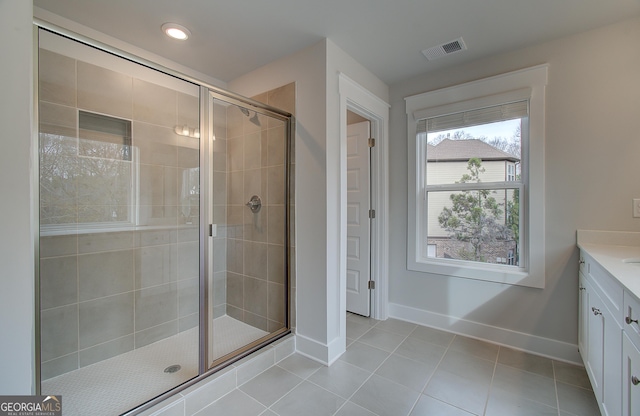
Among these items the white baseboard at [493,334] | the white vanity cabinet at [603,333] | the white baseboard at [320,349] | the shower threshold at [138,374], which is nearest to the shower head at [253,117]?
the shower threshold at [138,374]

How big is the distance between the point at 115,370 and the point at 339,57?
2932 mm

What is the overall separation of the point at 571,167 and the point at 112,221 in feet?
11.7

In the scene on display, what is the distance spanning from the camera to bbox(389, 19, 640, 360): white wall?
6.28 ft

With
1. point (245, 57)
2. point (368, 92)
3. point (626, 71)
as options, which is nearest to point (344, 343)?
point (368, 92)

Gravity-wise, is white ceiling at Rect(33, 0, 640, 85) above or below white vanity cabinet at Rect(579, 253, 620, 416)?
above

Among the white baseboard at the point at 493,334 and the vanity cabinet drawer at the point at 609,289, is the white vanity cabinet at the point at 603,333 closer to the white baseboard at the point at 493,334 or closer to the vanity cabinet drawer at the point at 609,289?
the vanity cabinet drawer at the point at 609,289

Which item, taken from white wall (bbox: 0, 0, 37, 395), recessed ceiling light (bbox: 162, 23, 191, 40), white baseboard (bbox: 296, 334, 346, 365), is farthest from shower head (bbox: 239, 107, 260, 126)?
white baseboard (bbox: 296, 334, 346, 365)

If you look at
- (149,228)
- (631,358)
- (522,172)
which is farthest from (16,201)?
(522,172)

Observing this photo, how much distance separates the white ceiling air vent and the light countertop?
1708mm

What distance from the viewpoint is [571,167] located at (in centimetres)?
207

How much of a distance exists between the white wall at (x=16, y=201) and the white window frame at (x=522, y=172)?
2.72 metres

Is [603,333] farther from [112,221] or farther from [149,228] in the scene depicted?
[112,221]

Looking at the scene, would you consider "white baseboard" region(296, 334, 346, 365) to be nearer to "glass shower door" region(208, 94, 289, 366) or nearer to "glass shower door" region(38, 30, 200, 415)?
"glass shower door" region(208, 94, 289, 366)

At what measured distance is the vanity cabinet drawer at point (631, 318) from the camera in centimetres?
100
